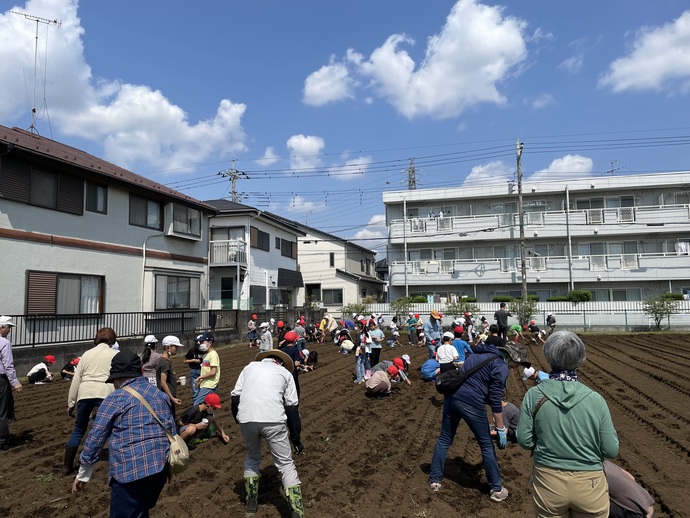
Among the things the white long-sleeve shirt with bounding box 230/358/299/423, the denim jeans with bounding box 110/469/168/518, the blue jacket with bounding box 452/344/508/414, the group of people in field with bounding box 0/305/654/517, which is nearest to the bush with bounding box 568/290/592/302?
the group of people in field with bounding box 0/305/654/517

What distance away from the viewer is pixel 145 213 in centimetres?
1691

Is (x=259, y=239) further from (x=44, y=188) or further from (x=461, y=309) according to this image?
(x=44, y=188)

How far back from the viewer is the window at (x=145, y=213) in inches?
643

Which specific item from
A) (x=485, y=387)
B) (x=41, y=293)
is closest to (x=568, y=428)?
(x=485, y=387)

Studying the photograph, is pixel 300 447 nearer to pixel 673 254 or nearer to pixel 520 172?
pixel 520 172

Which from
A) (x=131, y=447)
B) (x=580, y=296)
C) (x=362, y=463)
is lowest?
(x=362, y=463)

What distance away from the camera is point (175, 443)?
10.2 feet

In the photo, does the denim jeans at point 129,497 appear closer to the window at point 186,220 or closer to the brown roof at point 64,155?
the brown roof at point 64,155

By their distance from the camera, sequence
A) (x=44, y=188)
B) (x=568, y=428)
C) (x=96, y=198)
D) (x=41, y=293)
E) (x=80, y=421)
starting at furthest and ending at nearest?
(x=96, y=198) < (x=44, y=188) < (x=41, y=293) < (x=80, y=421) < (x=568, y=428)

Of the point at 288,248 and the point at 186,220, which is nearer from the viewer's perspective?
the point at 186,220

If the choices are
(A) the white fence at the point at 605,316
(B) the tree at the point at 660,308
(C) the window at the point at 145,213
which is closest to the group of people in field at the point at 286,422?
(C) the window at the point at 145,213

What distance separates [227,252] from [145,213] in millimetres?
7164

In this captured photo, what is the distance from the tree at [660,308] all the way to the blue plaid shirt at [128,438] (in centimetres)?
2631

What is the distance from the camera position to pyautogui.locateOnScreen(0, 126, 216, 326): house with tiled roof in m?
12.0
